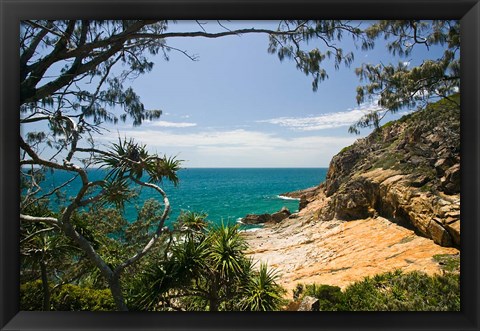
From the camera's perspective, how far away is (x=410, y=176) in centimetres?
579

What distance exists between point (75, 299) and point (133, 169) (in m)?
1.57

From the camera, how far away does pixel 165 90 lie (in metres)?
3.40

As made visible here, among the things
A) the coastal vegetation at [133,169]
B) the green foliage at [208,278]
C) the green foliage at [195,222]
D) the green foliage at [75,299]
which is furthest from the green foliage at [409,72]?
the green foliage at [75,299]

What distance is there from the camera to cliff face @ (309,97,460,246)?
11.4ft

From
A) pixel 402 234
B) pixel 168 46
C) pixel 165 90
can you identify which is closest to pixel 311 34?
pixel 168 46

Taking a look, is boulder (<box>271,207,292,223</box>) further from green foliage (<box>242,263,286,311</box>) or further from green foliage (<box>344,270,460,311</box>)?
green foliage (<box>242,263,286,311</box>)

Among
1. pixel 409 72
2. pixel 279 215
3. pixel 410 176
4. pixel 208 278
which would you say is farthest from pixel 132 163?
pixel 279 215

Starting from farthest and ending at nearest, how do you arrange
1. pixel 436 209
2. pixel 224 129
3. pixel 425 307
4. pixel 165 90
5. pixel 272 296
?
pixel 224 129 → pixel 436 209 → pixel 165 90 → pixel 272 296 → pixel 425 307

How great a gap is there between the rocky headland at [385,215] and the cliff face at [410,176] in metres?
0.02

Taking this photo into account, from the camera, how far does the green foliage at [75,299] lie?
268 centimetres

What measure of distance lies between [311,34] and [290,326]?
2.45 meters

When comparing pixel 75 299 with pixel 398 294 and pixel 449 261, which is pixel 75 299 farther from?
pixel 449 261

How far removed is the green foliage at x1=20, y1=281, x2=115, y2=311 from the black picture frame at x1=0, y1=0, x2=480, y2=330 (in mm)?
795
